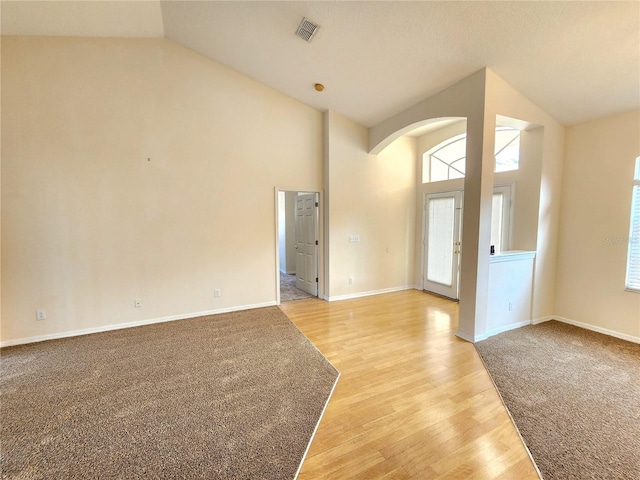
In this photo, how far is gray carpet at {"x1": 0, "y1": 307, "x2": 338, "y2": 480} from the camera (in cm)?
161

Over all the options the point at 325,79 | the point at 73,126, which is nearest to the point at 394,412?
the point at 325,79

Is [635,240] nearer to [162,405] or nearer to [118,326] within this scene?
[162,405]

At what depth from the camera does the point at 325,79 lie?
12.8 feet

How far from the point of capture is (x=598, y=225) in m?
3.53

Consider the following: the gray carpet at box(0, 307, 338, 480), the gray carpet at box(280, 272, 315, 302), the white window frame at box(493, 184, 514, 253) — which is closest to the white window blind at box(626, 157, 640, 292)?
the white window frame at box(493, 184, 514, 253)

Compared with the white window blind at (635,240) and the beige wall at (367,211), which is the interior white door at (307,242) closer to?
the beige wall at (367,211)

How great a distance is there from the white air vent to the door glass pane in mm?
3611

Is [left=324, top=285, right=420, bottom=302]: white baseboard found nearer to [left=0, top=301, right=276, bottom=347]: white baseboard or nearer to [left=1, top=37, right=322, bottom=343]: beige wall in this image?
[left=1, top=37, right=322, bottom=343]: beige wall

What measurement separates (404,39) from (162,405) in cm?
Answer: 417

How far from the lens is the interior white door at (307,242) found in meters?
5.14

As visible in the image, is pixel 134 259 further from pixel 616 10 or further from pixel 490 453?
pixel 616 10

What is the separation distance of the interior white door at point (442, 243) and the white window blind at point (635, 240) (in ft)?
6.75

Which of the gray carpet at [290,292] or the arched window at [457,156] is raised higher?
the arched window at [457,156]

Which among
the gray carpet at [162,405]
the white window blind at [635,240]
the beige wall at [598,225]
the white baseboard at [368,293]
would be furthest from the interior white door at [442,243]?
the gray carpet at [162,405]
